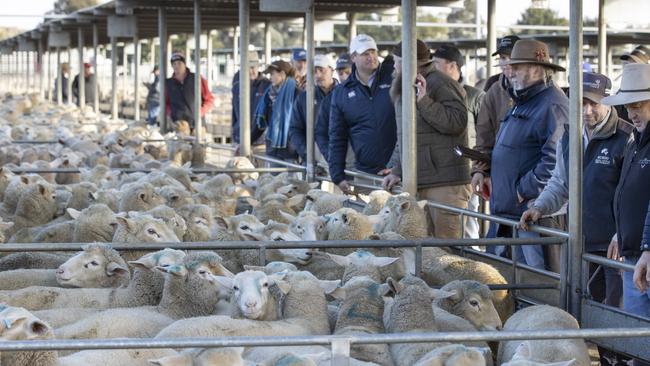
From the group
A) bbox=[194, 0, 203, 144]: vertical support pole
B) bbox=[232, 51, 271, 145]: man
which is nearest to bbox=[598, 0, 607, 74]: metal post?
bbox=[232, 51, 271, 145]: man

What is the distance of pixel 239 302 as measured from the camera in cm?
589

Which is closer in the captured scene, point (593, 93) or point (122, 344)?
point (122, 344)

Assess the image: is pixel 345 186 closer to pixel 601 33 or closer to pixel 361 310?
pixel 601 33

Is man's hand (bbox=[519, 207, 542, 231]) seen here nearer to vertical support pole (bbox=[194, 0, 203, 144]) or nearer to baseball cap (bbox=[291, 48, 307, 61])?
baseball cap (bbox=[291, 48, 307, 61])

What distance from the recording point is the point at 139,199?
9.50 m

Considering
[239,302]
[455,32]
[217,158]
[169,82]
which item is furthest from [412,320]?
[455,32]

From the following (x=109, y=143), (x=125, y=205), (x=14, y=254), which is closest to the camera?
(x=14, y=254)

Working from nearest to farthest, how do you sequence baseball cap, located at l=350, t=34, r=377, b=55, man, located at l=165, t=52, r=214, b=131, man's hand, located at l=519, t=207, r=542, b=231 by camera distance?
1. man's hand, located at l=519, t=207, r=542, b=231
2. baseball cap, located at l=350, t=34, r=377, b=55
3. man, located at l=165, t=52, r=214, b=131

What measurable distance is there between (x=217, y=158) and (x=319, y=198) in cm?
840

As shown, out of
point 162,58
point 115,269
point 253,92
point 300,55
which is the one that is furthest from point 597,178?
point 162,58

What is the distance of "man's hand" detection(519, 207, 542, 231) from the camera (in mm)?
6859

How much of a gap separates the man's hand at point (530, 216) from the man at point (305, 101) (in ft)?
17.8

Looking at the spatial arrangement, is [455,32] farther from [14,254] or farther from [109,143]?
[14,254]

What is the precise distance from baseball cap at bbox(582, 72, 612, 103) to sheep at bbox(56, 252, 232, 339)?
223 centimetres
